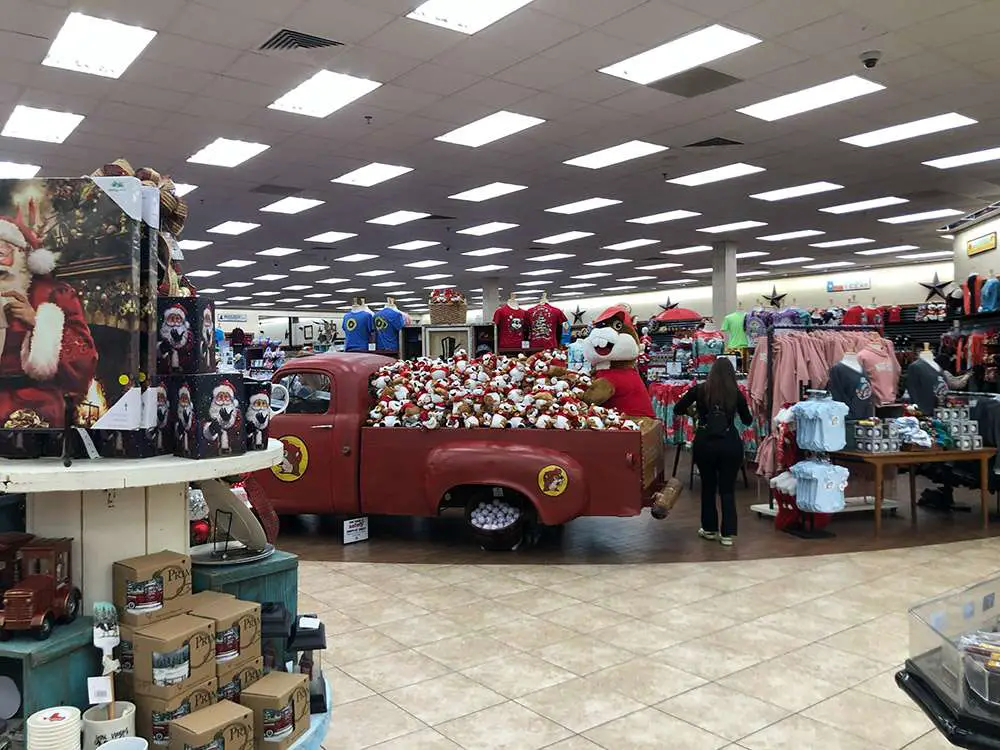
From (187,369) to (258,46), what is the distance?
5.06m

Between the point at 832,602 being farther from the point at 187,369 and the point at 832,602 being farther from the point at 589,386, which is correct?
the point at 187,369

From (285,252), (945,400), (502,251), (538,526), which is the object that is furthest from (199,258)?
(945,400)

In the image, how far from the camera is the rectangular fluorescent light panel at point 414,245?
52.5 ft

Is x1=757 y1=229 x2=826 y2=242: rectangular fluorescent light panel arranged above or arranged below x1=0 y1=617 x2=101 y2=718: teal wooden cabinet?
above

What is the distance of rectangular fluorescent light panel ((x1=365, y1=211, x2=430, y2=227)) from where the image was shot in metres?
13.1

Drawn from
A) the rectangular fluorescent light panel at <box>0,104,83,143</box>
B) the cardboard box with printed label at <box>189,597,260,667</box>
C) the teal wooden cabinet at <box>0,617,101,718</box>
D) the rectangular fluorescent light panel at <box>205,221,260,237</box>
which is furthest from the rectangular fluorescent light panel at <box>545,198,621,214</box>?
the teal wooden cabinet at <box>0,617,101,718</box>

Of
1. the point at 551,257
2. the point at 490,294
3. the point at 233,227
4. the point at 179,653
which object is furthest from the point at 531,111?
the point at 490,294

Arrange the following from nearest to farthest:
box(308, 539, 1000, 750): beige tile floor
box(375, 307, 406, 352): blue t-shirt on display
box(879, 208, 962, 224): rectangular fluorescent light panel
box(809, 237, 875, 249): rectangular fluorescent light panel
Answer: box(308, 539, 1000, 750): beige tile floor
box(375, 307, 406, 352): blue t-shirt on display
box(879, 208, 962, 224): rectangular fluorescent light panel
box(809, 237, 875, 249): rectangular fluorescent light panel

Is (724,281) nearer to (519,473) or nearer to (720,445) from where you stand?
(720,445)

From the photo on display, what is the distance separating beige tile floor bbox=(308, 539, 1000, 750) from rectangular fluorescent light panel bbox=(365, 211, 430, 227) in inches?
337

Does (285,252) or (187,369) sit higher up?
(285,252)

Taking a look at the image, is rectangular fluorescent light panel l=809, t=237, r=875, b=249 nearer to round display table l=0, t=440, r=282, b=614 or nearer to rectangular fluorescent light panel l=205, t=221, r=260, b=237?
rectangular fluorescent light panel l=205, t=221, r=260, b=237

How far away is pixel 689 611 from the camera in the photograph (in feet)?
14.7

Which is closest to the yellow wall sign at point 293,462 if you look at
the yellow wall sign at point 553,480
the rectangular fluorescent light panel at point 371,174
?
the yellow wall sign at point 553,480
